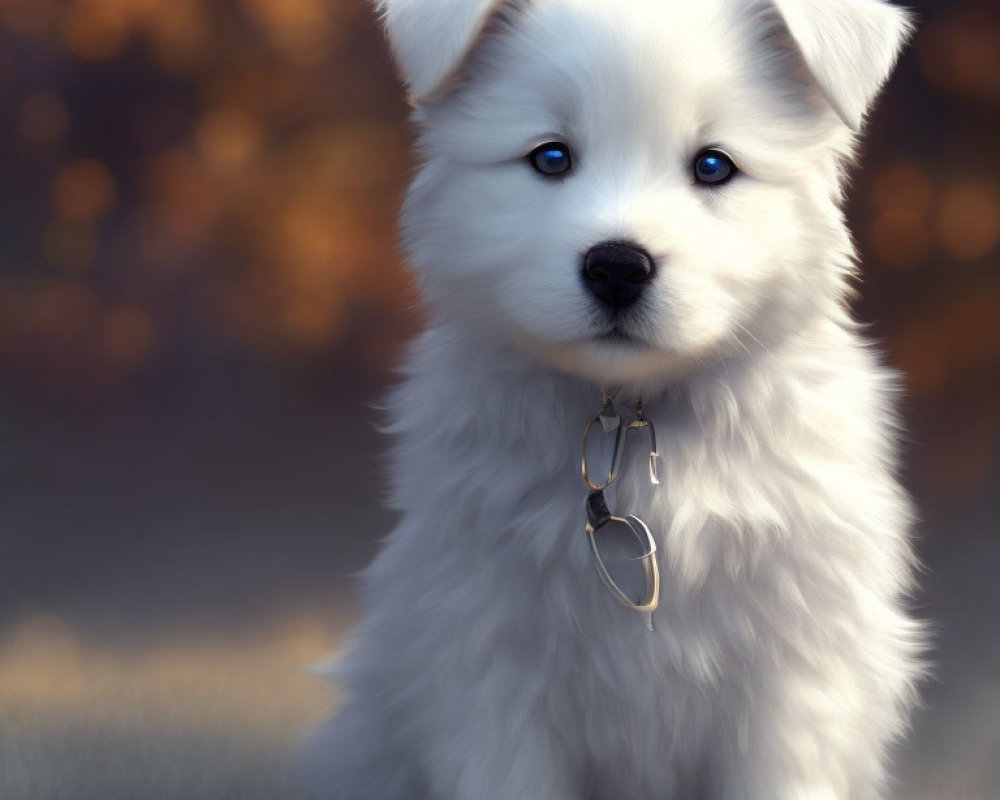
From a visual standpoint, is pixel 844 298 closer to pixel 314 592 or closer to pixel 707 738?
pixel 707 738

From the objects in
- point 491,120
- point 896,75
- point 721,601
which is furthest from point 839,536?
point 896,75

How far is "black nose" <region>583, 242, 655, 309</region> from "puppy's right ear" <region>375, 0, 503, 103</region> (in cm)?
48

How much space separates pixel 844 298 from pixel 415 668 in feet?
3.59

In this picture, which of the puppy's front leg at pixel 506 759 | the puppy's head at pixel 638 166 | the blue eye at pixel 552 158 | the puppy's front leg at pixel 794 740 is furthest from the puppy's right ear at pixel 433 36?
the puppy's front leg at pixel 794 740

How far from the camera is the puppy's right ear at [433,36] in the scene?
323 cm

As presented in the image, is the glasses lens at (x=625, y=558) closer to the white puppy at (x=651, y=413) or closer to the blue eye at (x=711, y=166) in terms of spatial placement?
the white puppy at (x=651, y=413)

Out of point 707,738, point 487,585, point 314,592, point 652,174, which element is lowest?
point 314,592

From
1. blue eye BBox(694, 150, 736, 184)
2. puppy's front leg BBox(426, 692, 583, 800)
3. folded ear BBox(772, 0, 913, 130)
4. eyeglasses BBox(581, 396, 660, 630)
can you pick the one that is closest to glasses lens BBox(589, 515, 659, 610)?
eyeglasses BBox(581, 396, 660, 630)

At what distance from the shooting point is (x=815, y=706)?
3398 millimetres

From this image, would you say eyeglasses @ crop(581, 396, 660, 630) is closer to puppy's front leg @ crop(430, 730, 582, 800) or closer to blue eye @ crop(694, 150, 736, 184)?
puppy's front leg @ crop(430, 730, 582, 800)

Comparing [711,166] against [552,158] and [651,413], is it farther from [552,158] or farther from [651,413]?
[651,413]

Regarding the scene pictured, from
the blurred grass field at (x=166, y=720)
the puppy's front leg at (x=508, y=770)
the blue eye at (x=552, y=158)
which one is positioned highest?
the blue eye at (x=552, y=158)

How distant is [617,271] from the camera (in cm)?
303

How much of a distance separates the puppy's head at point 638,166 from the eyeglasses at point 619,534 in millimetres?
164
